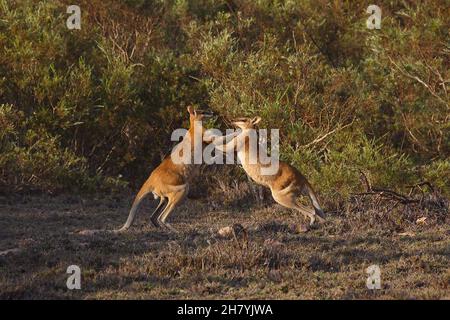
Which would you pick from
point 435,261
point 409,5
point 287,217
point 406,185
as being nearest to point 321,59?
point 409,5

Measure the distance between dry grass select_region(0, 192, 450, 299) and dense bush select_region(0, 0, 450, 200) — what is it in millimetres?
1591

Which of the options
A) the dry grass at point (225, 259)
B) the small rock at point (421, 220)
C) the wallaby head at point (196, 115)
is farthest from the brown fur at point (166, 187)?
the small rock at point (421, 220)

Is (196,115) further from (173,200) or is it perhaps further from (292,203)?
(292,203)

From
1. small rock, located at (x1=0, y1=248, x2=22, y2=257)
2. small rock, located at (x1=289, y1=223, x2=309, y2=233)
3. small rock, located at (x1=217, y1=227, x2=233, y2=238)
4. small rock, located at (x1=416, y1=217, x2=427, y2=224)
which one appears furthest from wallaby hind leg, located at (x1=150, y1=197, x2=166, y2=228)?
small rock, located at (x1=416, y1=217, x2=427, y2=224)

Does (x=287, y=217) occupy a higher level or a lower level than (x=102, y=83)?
lower

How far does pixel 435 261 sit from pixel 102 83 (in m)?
6.88

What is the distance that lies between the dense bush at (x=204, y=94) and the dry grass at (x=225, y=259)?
5.22ft

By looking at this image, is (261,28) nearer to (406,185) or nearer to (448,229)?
(406,185)

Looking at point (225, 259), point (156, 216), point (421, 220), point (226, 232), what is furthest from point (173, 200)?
point (421, 220)

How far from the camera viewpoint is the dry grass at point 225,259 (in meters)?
7.98

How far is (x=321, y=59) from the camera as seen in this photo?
16.0 m

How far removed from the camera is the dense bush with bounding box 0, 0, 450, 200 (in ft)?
42.9

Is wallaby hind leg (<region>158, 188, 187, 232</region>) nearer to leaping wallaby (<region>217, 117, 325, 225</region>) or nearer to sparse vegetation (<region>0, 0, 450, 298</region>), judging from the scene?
sparse vegetation (<region>0, 0, 450, 298</region>)

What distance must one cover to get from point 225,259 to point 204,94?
620 cm
